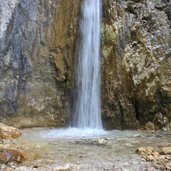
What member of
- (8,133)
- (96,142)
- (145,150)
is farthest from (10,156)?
(145,150)

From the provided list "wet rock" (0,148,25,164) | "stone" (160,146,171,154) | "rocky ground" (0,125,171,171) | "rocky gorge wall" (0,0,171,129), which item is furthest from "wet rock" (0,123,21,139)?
"stone" (160,146,171,154)

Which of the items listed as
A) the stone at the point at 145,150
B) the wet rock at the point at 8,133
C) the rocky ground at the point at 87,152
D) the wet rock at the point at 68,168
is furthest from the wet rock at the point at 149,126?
the wet rock at the point at 68,168

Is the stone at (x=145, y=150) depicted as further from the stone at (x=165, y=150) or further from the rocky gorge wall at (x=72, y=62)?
the rocky gorge wall at (x=72, y=62)

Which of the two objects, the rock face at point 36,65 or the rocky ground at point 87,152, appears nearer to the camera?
A: the rocky ground at point 87,152

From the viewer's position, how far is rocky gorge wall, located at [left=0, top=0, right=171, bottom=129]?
10070 millimetres

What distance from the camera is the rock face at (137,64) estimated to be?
32.8 feet

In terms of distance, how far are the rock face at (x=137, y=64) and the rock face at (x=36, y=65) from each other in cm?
124

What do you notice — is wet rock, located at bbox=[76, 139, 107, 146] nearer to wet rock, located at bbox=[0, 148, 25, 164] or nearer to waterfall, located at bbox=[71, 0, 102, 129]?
wet rock, located at bbox=[0, 148, 25, 164]

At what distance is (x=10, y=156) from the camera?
6688mm

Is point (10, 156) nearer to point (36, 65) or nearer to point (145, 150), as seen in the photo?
point (145, 150)

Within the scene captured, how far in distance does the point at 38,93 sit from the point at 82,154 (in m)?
4.12

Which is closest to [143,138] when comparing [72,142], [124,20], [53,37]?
[72,142]

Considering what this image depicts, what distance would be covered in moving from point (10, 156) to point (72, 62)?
4696mm

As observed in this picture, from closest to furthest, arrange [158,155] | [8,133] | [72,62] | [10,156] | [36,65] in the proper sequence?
[10,156] < [158,155] < [8,133] < [72,62] < [36,65]
